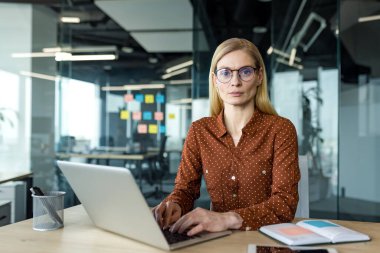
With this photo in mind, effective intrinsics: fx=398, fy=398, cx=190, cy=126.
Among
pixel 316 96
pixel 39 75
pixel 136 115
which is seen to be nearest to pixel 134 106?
pixel 136 115

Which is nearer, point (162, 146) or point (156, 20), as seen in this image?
point (162, 146)

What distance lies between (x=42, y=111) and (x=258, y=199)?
4.29m

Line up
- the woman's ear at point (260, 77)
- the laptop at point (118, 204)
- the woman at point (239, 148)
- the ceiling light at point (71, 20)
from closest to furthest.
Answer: the laptop at point (118, 204)
the woman at point (239, 148)
the woman's ear at point (260, 77)
the ceiling light at point (71, 20)

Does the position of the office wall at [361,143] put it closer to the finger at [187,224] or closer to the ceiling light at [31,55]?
the ceiling light at [31,55]

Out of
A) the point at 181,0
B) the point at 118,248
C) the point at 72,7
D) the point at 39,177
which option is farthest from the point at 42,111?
the point at 118,248

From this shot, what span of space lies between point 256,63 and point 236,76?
0.13 metres

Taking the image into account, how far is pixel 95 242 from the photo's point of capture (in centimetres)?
113

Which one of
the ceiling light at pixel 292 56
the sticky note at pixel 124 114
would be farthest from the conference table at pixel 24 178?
the ceiling light at pixel 292 56

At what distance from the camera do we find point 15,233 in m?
1.22

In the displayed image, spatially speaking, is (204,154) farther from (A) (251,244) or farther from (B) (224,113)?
(A) (251,244)

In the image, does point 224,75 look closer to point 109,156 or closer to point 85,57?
point 109,156

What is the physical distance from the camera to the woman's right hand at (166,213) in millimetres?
1302

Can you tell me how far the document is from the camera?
3.60 feet

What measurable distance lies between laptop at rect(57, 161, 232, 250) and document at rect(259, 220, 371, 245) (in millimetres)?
147
